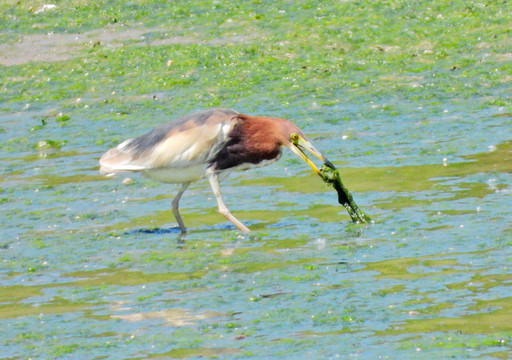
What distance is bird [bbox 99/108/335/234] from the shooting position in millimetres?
9828

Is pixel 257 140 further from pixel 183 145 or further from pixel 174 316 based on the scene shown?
pixel 174 316

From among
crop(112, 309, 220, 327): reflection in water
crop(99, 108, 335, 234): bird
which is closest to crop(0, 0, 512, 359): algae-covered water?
crop(112, 309, 220, 327): reflection in water

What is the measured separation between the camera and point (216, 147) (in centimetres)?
984

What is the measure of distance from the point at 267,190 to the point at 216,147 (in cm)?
144

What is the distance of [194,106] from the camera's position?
1447 cm

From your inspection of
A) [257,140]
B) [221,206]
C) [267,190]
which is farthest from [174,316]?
[267,190]

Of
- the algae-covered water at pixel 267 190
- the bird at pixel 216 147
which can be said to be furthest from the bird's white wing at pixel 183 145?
the algae-covered water at pixel 267 190

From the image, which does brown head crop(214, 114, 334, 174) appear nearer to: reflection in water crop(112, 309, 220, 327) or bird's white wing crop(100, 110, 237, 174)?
bird's white wing crop(100, 110, 237, 174)

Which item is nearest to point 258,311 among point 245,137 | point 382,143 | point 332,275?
point 332,275

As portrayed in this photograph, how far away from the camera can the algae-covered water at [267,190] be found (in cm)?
685

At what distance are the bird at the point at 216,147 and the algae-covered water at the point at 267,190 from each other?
0.51m

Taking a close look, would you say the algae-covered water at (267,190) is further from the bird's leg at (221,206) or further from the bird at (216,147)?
the bird at (216,147)

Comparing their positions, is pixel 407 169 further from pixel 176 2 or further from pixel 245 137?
pixel 176 2

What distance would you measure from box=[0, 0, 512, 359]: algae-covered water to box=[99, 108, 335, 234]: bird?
513 mm
